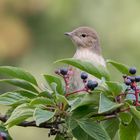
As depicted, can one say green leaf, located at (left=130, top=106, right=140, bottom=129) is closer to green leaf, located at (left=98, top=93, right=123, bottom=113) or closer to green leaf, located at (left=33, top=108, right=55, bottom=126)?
green leaf, located at (left=98, top=93, right=123, bottom=113)

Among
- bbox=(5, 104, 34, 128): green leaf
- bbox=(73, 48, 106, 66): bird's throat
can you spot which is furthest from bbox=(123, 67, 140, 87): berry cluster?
bbox=(73, 48, 106, 66): bird's throat

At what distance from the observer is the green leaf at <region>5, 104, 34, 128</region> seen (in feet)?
11.1

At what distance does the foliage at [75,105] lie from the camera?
3.38m

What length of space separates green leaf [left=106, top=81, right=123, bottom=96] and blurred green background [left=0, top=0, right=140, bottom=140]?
625 centimetres

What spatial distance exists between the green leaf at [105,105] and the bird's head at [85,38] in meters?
3.86

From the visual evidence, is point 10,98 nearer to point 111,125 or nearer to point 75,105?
point 75,105

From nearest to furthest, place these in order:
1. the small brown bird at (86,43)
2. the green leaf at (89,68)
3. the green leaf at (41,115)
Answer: the green leaf at (41,115) < the green leaf at (89,68) < the small brown bird at (86,43)

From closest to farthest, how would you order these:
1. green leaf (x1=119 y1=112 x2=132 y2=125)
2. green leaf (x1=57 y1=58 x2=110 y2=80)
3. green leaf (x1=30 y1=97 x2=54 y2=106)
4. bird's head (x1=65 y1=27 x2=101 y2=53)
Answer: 1. green leaf (x1=30 y1=97 x2=54 y2=106)
2. green leaf (x1=119 y1=112 x2=132 y2=125)
3. green leaf (x1=57 y1=58 x2=110 y2=80)
4. bird's head (x1=65 y1=27 x2=101 y2=53)

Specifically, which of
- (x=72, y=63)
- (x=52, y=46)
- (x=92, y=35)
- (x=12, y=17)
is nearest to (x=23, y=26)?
(x=12, y=17)

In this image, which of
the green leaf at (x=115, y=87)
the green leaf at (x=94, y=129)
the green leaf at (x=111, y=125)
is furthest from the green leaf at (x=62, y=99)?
the green leaf at (x=111, y=125)

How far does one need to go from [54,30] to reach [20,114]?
29.1ft

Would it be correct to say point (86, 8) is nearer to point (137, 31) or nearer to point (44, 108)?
point (137, 31)

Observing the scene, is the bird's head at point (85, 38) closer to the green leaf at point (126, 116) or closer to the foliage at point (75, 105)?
the foliage at point (75, 105)

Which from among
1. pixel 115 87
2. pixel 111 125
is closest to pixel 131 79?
pixel 115 87
